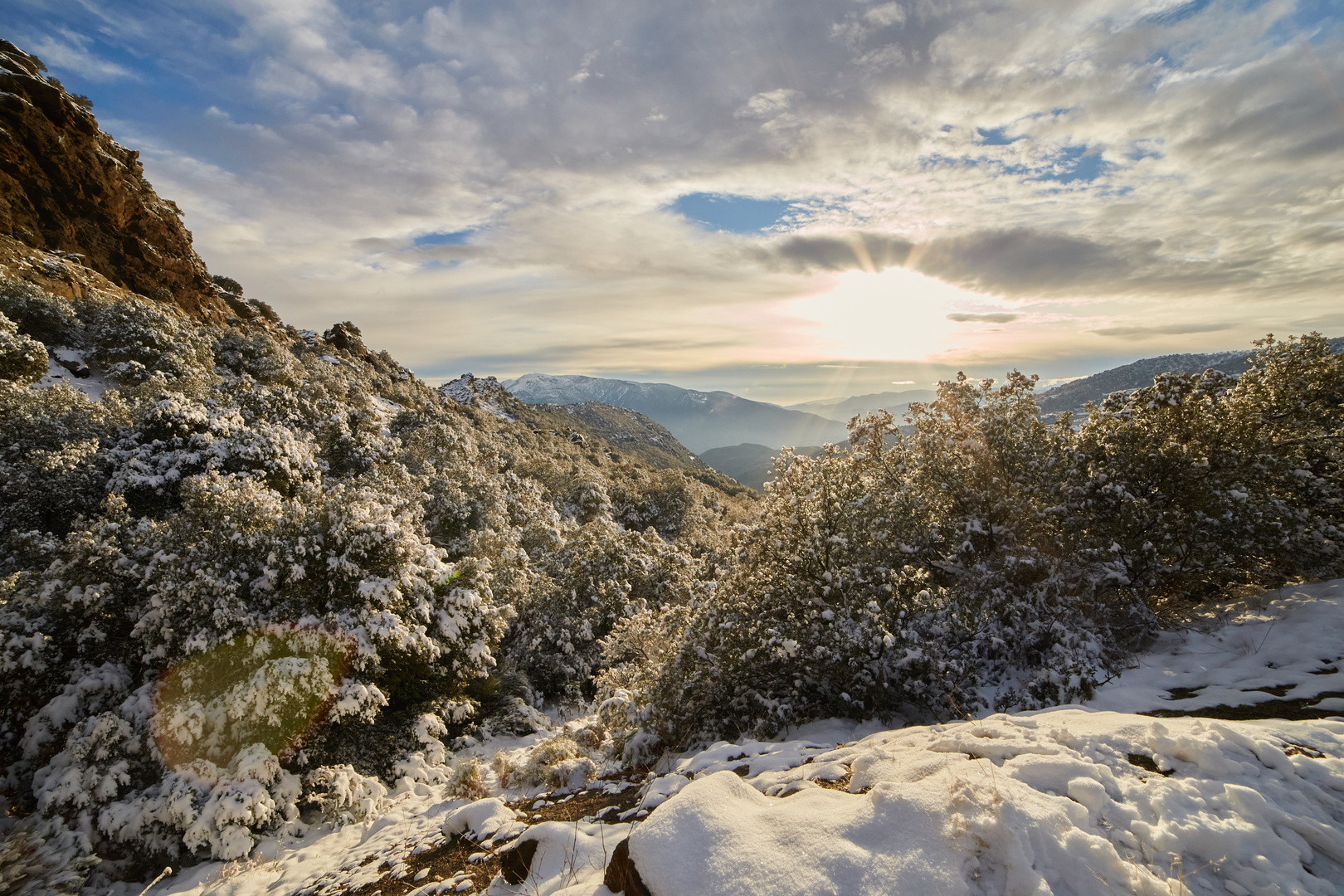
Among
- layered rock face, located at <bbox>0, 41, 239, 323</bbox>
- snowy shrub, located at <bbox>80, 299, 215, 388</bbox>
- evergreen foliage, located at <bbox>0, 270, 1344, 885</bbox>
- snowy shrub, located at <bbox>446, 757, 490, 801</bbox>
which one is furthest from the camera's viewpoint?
layered rock face, located at <bbox>0, 41, 239, 323</bbox>

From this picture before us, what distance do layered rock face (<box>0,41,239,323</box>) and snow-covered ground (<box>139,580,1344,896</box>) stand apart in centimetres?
5180

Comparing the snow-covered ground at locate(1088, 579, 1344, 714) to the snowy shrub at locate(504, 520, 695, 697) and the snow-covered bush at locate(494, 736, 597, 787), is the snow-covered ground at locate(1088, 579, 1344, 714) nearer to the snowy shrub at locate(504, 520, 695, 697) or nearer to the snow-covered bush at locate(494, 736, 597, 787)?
the snow-covered bush at locate(494, 736, 597, 787)

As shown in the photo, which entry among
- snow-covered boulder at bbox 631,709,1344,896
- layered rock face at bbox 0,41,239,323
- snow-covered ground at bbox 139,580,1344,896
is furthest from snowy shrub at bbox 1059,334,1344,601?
layered rock face at bbox 0,41,239,323

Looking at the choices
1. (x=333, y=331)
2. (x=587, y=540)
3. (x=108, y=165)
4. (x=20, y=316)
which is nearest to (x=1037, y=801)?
(x=587, y=540)

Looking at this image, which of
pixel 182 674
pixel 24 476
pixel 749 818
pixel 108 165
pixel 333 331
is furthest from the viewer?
pixel 333 331

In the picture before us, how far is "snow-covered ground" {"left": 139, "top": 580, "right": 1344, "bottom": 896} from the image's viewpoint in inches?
147

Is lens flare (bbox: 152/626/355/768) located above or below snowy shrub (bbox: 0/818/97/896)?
above

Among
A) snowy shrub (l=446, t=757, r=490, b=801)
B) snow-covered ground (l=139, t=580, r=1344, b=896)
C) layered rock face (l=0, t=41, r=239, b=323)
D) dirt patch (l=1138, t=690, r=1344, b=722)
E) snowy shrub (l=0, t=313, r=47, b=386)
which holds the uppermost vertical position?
layered rock face (l=0, t=41, r=239, b=323)

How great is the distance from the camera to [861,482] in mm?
12055

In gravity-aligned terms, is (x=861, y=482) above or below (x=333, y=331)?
below

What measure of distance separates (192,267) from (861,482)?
6183 cm

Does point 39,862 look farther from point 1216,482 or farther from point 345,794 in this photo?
point 1216,482

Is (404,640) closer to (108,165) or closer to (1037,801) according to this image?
(1037,801)

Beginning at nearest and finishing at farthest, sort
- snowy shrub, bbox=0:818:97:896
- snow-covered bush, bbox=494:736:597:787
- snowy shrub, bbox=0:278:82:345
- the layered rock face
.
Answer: snowy shrub, bbox=0:818:97:896 → snow-covered bush, bbox=494:736:597:787 → snowy shrub, bbox=0:278:82:345 → the layered rock face
